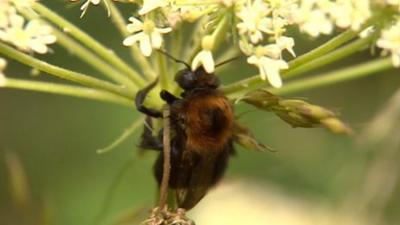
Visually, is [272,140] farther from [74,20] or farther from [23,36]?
[23,36]

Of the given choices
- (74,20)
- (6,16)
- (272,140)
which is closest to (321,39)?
(272,140)

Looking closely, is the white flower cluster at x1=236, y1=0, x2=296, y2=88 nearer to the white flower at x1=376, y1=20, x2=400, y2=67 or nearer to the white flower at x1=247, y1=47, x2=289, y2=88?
the white flower at x1=247, y1=47, x2=289, y2=88

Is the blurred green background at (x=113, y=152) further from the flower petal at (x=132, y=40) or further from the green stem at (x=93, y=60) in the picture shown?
the flower petal at (x=132, y=40)

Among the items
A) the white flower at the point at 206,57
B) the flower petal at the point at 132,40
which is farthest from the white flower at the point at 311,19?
the flower petal at the point at 132,40

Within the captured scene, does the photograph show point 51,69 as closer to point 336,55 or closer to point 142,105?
point 142,105

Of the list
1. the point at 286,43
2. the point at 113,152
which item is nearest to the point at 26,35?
the point at 286,43

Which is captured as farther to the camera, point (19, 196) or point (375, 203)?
point (375, 203)
